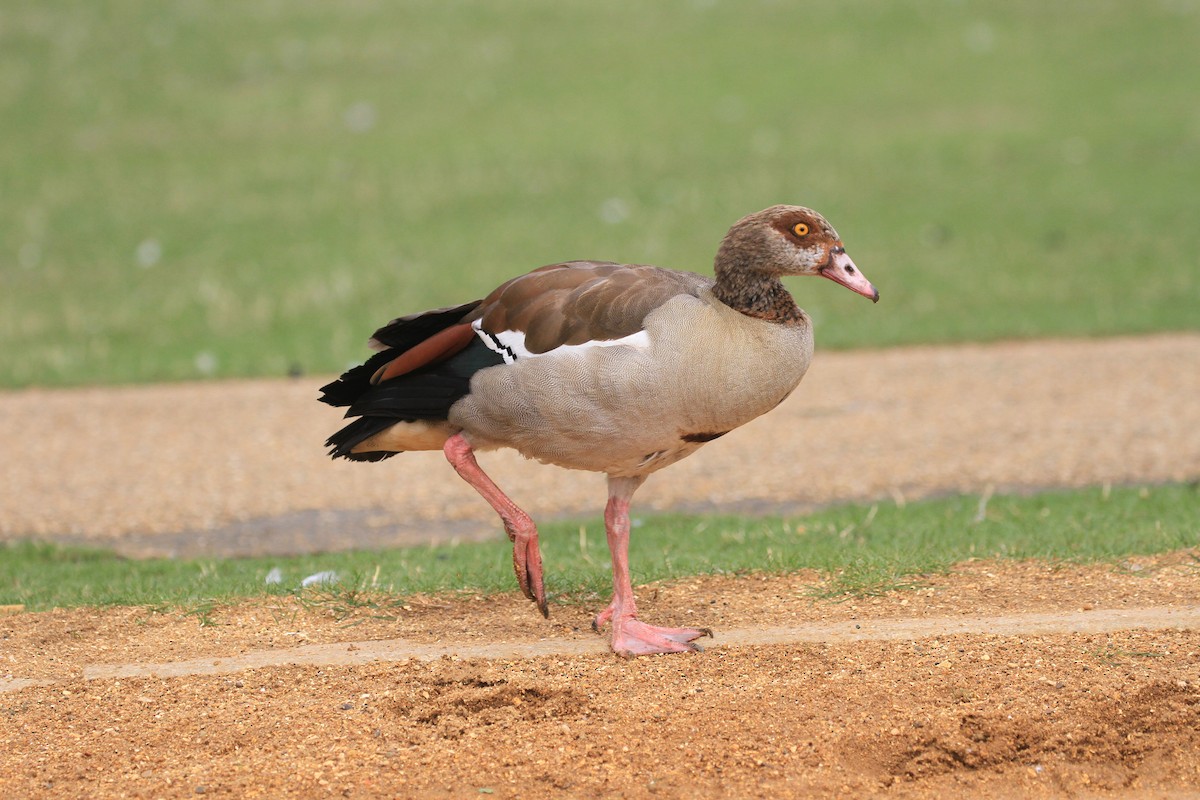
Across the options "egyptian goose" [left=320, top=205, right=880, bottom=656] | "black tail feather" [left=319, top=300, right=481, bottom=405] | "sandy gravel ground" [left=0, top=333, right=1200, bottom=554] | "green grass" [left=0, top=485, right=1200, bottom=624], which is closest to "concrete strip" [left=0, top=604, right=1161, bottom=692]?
"egyptian goose" [left=320, top=205, right=880, bottom=656]

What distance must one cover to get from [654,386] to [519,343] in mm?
596

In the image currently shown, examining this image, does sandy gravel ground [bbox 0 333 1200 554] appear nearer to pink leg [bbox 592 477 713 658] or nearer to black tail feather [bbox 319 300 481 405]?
black tail feather [bbox 319 300 481 405]

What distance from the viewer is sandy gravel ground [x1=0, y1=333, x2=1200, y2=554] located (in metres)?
8.63

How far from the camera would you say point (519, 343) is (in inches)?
214

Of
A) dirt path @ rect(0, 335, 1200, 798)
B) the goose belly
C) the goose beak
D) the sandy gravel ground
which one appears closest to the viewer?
dirt path @ rect(0, 335, 1200, 798)

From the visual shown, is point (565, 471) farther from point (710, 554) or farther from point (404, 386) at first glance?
point (404, 386)

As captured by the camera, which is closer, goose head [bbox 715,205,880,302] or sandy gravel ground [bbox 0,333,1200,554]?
goose head [bbox 715,205,880,302]

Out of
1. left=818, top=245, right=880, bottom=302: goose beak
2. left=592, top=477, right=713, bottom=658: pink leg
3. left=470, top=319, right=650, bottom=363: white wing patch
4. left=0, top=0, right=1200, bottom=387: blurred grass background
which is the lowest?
left=592, top=477, right=713, bottom=658: pink leg

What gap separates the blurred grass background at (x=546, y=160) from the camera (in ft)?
43.4

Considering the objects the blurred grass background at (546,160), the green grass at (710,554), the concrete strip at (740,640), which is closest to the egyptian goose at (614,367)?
the concrete strip at (740,640)

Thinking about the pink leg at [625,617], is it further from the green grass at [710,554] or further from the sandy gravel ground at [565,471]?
the sandy gravel ground at [565,471]

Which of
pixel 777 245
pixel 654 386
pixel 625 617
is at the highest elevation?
pixel 777 245

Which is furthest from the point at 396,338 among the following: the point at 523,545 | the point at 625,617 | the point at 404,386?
the point at 625,617

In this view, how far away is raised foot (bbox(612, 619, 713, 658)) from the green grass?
73 cm
